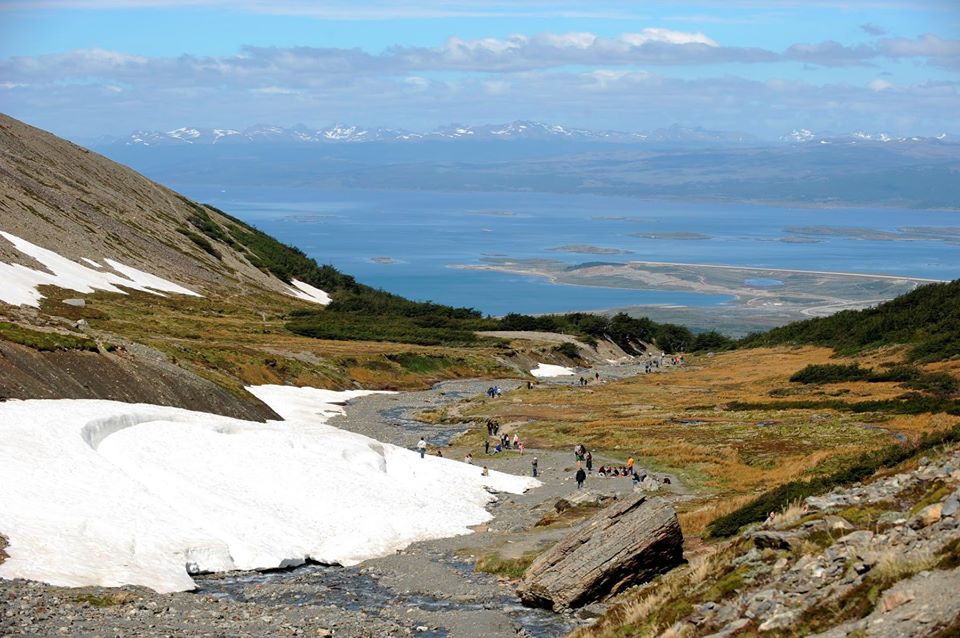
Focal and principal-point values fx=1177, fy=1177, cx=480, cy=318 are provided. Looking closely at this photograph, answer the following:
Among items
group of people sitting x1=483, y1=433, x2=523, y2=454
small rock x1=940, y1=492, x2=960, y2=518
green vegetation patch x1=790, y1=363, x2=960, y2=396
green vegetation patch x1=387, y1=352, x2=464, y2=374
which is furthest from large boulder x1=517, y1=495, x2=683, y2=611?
green vegetation patch x1=387, y1=352, x2=464, y2=374

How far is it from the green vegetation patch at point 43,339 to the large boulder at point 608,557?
22392 mm

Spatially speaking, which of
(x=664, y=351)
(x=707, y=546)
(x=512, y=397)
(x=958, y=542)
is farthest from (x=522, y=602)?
(x=664, y=351)

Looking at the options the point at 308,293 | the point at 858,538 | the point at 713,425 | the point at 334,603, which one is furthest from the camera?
the point at 308,293

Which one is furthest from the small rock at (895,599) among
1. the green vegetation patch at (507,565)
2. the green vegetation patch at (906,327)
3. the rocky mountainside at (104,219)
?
the rocky mountainside at (104,219)

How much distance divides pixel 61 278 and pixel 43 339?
192 feet

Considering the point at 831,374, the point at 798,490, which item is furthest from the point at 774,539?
the point at 831,374

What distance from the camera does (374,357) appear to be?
92.4m

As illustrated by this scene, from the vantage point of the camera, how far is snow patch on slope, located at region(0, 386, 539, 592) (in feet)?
91.7

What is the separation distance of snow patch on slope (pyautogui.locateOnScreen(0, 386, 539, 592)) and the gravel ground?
88 centimetres

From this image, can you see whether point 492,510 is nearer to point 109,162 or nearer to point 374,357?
point 374,357

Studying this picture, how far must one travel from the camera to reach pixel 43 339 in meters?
42.9

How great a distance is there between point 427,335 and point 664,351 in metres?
34.3

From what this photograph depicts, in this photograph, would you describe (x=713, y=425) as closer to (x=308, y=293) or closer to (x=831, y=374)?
(x=831, y=374)

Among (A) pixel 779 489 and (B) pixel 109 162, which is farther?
(B) pixel 109 162
